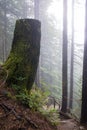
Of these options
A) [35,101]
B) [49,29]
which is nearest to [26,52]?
[35,101]

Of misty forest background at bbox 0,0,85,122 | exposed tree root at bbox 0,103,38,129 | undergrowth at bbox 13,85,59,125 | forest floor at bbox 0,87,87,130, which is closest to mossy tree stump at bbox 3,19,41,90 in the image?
undergrowth at bbox 13,85,59,125

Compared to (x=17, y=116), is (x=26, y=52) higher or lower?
higher

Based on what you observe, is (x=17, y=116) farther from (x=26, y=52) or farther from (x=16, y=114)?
(x=26, y=52)

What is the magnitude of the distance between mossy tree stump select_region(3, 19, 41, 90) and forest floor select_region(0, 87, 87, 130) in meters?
0.81

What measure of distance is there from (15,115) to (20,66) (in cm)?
174

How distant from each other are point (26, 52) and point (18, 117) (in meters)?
2.18

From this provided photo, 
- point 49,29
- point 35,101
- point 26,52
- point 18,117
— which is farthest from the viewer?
point 49,29

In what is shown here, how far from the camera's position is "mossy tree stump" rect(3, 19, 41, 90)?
587 cm

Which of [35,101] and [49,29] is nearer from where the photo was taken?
[35,101]

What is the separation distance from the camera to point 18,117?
448 centimetres

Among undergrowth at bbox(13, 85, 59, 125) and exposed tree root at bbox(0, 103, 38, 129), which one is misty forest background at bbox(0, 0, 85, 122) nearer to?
undergrowth at bbox(13, 85, 59, 125)

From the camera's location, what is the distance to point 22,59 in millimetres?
5965

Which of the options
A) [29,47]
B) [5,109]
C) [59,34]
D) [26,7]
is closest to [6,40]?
[26,7]

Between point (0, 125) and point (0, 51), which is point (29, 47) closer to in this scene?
point (0, 125)
